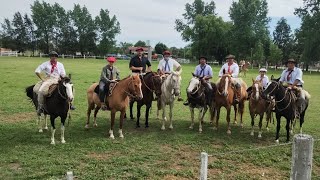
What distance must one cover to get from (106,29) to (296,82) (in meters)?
92.8

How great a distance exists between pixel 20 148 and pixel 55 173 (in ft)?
8.14

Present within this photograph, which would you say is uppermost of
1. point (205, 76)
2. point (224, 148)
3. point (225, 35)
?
point (225, 35)

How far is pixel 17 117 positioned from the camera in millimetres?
13398

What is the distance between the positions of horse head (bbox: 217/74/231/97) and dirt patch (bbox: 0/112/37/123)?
24.1ft

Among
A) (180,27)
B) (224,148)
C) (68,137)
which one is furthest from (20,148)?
(180,27)

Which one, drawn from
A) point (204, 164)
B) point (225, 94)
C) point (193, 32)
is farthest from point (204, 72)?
point (193, 32)

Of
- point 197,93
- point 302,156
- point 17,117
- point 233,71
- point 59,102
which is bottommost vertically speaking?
point 17,117

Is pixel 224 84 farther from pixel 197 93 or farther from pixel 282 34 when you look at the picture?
pixel 282 34

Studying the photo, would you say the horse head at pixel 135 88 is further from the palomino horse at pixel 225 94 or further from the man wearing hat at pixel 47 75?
the palomino horse at pixel 225 94

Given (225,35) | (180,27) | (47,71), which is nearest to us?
(47,71)

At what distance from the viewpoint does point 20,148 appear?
9227 millimetres

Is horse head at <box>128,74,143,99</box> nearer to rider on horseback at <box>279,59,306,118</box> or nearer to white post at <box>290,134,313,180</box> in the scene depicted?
rider on horseback at <box>279,59,306,118</box>

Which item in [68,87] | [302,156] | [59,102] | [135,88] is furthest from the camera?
[135,88]

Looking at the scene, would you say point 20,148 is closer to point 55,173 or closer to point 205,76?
point 55,173
